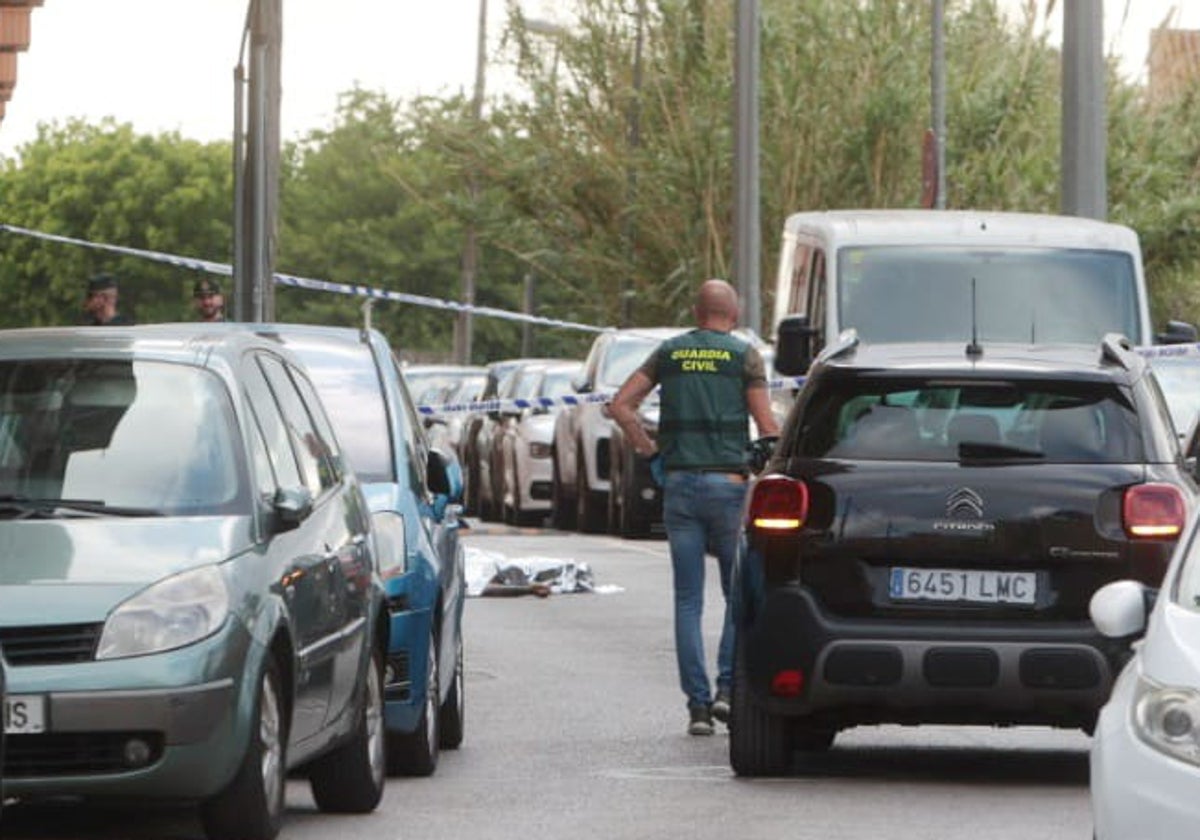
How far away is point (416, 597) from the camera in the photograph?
523 inches

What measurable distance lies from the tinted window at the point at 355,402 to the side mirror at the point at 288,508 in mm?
2445

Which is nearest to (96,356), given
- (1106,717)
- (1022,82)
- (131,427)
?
(131,427)

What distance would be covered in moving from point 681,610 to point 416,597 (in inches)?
76.5

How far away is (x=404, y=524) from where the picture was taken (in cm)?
1341

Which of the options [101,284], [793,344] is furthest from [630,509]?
[101,284]

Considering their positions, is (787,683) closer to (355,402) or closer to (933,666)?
(933,666)

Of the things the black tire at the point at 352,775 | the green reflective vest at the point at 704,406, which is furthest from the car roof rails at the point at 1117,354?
the black tire at the point at 352,775

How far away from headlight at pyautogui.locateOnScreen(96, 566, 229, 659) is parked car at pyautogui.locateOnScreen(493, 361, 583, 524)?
25962 mm

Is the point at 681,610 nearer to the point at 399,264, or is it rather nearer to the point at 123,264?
the point at 399,264

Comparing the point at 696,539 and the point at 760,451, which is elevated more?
the point at 760,451

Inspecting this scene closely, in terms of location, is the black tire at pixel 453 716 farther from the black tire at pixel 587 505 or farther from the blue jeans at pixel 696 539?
the black tire at pixel 587 505

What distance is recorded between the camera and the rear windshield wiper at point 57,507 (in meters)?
11.0

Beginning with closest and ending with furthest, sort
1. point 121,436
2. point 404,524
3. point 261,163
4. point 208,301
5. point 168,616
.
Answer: point 168,616
point 121,436
point 404,524
point 208,301
point 261,163

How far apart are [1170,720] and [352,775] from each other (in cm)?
430
